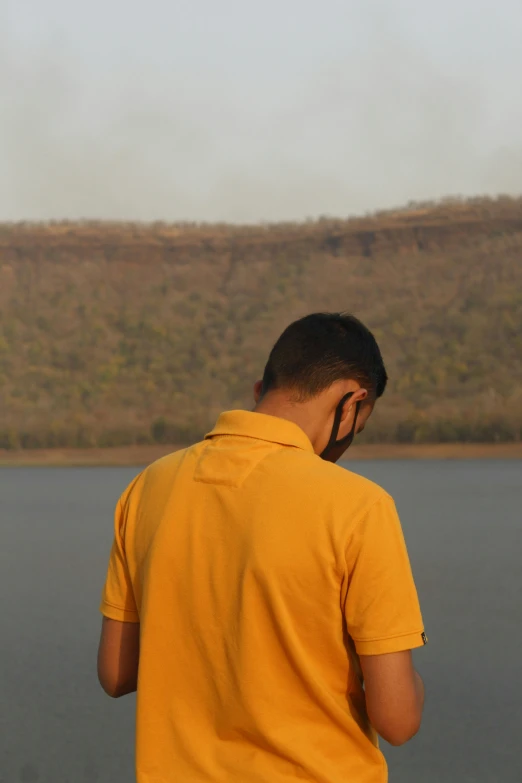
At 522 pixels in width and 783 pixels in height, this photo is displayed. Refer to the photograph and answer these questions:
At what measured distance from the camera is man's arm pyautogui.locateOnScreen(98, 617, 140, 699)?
1871 mm

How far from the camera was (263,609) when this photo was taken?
160 centimetres

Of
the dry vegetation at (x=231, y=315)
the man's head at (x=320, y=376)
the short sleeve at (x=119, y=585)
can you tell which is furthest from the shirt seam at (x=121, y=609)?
the dry vegetation at (x=231, y=315)

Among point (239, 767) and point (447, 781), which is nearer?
point (239, 767)

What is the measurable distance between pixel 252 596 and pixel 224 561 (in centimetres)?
7

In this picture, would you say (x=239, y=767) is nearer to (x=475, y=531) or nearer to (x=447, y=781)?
(x=447, y=781)

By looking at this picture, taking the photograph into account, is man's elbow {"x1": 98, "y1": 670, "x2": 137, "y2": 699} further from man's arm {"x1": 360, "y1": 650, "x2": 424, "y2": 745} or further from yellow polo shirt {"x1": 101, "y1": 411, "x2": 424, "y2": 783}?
man's arm {"x1": 360, "y1": 650, "x2": 424, "y2": 745}

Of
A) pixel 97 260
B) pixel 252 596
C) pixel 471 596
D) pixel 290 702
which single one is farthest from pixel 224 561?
pixel 97 260

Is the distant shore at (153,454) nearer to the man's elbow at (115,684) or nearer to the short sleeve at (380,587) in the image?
the man's elbow at (115,684)

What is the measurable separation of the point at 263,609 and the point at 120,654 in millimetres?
396

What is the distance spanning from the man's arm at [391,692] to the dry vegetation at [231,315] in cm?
2795

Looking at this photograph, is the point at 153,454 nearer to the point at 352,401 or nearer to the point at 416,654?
the point at 416,654

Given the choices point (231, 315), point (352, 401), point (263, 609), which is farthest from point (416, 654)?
point (231, 315)

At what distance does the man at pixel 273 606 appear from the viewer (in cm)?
155

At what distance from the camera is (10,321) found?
49531 mm
